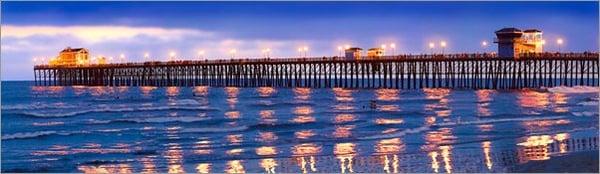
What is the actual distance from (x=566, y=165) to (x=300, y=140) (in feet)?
29.9

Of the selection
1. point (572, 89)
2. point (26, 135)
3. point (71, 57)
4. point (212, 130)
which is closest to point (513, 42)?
point (572, 89)

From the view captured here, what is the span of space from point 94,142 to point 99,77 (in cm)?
6073

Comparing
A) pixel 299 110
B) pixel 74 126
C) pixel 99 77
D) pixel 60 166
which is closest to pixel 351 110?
pixel 299 110

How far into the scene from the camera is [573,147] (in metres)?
A: 18.0

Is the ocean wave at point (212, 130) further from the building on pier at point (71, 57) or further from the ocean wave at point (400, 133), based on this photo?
the building on pier at point (71, 57)

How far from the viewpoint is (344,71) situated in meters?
62.5

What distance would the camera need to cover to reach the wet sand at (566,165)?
13.1 meters

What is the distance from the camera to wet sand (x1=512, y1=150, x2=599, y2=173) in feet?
43.0

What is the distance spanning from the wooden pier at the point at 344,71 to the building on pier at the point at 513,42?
27.2 inches

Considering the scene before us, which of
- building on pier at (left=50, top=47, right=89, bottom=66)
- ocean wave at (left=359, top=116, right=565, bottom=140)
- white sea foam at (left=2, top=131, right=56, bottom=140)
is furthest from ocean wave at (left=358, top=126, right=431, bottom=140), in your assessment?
building on pier at (left=50, top=47, right=89, bottom=66)

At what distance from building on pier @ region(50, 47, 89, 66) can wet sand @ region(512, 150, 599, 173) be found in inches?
3053

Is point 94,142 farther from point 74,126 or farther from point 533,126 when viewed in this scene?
point 533,126

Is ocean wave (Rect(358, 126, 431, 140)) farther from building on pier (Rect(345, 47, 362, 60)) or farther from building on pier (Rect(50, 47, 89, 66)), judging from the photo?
building on pier (Rect(50, 47, 89, 66))

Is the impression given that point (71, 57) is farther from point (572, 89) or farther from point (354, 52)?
point (572, 89)
